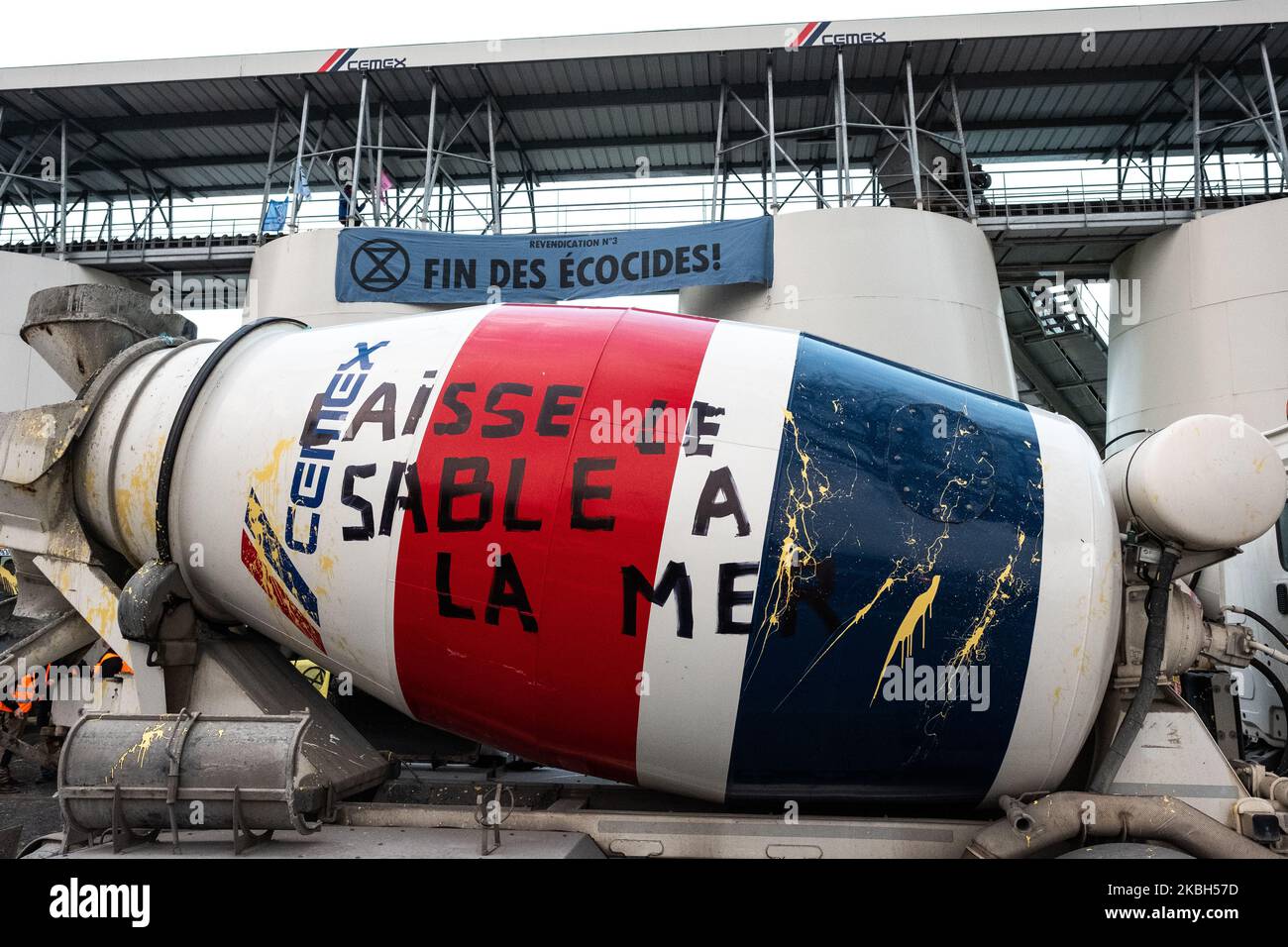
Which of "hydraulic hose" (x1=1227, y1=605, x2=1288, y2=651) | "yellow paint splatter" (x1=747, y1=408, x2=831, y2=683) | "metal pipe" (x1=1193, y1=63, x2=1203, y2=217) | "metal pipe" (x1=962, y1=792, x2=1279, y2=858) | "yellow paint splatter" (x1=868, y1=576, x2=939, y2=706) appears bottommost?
"metal pipe" (x1=962, y1=792, x2=1279, y2=858)

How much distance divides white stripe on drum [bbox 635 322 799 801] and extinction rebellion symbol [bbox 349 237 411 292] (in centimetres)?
1341

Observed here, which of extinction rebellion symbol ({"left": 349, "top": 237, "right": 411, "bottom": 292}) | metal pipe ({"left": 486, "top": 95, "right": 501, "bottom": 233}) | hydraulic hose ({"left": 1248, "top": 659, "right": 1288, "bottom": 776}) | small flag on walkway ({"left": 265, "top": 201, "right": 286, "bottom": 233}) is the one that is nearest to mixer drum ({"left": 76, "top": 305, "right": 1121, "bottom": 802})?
hydraulic hose ({"left": 1248, "top": 659, "right": 1288, "bottom": 776})

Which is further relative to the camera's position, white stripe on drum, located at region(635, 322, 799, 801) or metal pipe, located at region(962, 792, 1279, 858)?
white stripe on drum, located at region(635, 322, 799, 801)

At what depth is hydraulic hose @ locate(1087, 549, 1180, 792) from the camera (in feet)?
11.1

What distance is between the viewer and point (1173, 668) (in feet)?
11.8

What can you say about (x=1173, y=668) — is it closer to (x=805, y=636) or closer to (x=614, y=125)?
(x=805, y=636)

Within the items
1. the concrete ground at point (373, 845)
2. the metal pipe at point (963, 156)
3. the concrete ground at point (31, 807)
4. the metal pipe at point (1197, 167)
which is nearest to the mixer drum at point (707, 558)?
the concrete ground at point (373, 845)

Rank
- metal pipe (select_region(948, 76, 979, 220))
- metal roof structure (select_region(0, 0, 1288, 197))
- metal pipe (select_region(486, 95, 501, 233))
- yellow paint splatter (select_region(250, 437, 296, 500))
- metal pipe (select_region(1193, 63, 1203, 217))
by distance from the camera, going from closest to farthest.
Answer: yellow paint splatter (select_region(250, 437, 296, 500))
metal pipe (select_region(1193, 63, 1203, 217))
metal pipe (select_region(948, 76, 979, 220))
metal roof structure (select_region(0, 0, 1288, 197))
metal pipe (select_region(486, 95, 501, 233))

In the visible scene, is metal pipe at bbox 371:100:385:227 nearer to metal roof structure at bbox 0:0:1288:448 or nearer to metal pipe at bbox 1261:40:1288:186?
metal roof structure at bbox 0:0:1288:448

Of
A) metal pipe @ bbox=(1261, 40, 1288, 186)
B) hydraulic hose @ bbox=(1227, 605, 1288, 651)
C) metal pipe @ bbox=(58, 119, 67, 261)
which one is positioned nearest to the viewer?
hydraulic hose @ bbox=(1227, 605, 1288, 651)

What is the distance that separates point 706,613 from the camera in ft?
10.8

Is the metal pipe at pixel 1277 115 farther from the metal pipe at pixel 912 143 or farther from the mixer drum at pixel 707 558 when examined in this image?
the mixer drum at pixel 707 558

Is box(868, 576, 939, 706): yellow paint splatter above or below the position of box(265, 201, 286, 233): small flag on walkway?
below

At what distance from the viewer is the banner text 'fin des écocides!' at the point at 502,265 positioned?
15594 mm
